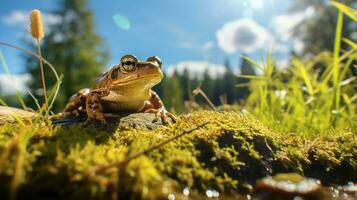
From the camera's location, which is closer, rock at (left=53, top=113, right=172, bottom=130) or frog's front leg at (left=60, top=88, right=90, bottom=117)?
rock at (left=53, top=113, right=172, bottom=130)

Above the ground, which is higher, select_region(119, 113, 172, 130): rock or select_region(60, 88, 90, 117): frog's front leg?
select_region(119, 113, 172, 130): rock

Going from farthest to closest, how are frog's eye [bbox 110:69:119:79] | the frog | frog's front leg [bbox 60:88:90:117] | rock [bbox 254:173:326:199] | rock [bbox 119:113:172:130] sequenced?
frog's front leg [bbox 60:88:90:117], frog's eye [bbox 110:69:119:79], the frog, rock [bbox 119:113:172:130], rock [bbox 254:173:326:199]

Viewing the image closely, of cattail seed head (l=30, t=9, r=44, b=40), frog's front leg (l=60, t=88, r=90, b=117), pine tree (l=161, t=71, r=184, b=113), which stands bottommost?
pine tree (l=161, t=71, r=184, b=113)

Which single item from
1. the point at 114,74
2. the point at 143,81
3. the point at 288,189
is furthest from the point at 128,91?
the point at 288,189

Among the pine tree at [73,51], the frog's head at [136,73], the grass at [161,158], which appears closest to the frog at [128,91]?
the frog's head at [136,73]

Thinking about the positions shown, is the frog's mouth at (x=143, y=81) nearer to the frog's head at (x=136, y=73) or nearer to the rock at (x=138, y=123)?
the frog's head at (x=136, y=73)

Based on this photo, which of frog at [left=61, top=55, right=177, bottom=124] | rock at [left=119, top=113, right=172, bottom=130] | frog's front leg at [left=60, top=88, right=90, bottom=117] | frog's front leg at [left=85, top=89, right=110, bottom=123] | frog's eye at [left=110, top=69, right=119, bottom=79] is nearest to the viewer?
rock at [left=119, top=113, right=172, bottom=130]

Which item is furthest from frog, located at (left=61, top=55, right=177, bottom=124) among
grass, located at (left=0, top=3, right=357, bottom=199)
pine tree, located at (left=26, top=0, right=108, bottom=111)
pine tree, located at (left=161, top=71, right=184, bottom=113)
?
pine tree, located at (left=26, top=0, right=108, bottom=111)

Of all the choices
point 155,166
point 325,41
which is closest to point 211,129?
point 155,166

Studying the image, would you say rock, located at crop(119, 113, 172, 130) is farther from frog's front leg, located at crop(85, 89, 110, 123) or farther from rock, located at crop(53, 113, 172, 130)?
frog's front leg, located at crop(85, 89, 110, 123)
